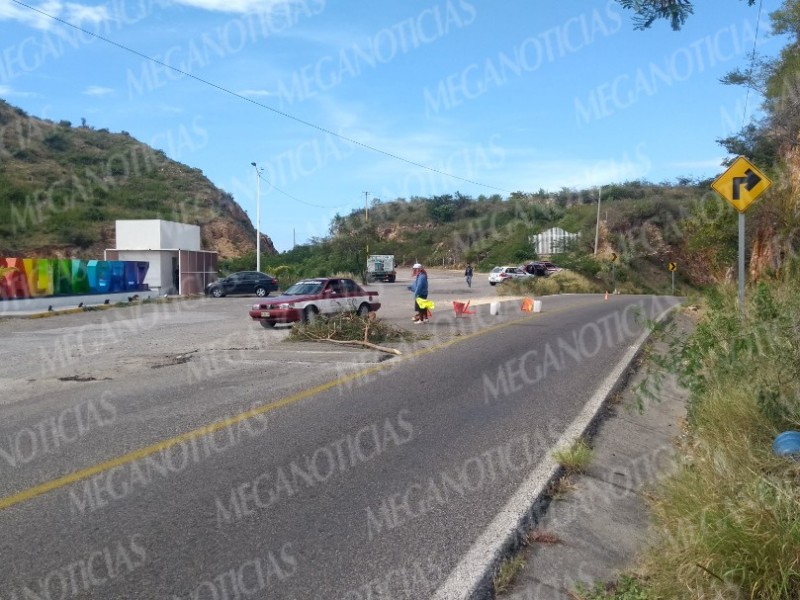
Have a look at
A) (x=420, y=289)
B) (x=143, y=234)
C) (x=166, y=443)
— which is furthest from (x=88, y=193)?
(x=166, y=443)

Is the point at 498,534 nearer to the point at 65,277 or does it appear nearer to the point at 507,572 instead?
the point at 507,572

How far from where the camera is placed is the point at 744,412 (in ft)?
20.1

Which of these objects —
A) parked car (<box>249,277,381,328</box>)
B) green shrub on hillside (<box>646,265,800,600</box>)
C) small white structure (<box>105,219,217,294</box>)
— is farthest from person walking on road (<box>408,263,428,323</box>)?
small white structure (<box>105,219,217,294</box>)

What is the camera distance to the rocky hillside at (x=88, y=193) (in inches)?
2293

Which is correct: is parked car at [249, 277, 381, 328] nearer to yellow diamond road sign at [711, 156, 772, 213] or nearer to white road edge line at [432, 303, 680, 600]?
yellow diamond road sign at [711, 156, 772, 213]

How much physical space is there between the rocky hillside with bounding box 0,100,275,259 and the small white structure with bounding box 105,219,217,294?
14849 mm

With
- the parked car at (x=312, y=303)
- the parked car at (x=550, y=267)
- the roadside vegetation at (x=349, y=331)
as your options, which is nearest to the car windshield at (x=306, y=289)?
the parked car at (x=312, y=303)

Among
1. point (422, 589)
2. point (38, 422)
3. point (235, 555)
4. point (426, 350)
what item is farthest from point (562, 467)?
point (426, 350)

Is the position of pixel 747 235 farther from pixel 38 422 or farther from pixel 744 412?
pixel 38 422

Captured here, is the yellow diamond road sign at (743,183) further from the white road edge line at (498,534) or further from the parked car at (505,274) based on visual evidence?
the parked car at (505,274)

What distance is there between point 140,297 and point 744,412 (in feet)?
117

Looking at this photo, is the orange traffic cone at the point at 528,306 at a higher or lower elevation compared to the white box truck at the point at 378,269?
lower

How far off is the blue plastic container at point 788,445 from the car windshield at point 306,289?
16.8 meters

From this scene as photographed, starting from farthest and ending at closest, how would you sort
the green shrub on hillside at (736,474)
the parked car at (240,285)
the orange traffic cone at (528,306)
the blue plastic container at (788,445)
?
the parked car at (240,285) < the orange traffic cone at (528,306) < the blue plastic container at (788,445) < the green shrub on hillside at (736,474)
